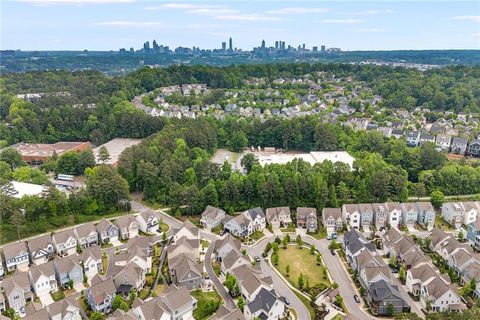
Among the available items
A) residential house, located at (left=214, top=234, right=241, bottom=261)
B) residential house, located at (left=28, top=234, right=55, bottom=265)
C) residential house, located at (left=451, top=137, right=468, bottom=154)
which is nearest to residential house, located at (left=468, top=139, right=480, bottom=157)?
residential house, located at (left=451, top=137, right=468, bottom=154)

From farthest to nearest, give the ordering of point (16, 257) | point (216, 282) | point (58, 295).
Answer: point (16, 257) < point (216, 282) < point (58, 295)

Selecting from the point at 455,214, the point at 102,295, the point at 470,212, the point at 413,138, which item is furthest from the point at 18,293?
the point at 413,138

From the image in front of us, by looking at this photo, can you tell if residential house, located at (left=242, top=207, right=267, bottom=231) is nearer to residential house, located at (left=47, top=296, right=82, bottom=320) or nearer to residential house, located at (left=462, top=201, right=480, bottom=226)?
residential house, located at (left=47, top=296, right=82, bottom=320)

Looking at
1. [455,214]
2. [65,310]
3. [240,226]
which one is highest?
[65,310]

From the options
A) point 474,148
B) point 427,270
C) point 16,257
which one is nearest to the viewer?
point 427,270

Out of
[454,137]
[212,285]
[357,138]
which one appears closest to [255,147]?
[357,138]

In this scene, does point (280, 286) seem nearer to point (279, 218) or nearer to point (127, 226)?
point (279, 218)

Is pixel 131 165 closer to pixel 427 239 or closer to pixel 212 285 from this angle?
pixel 212 285
